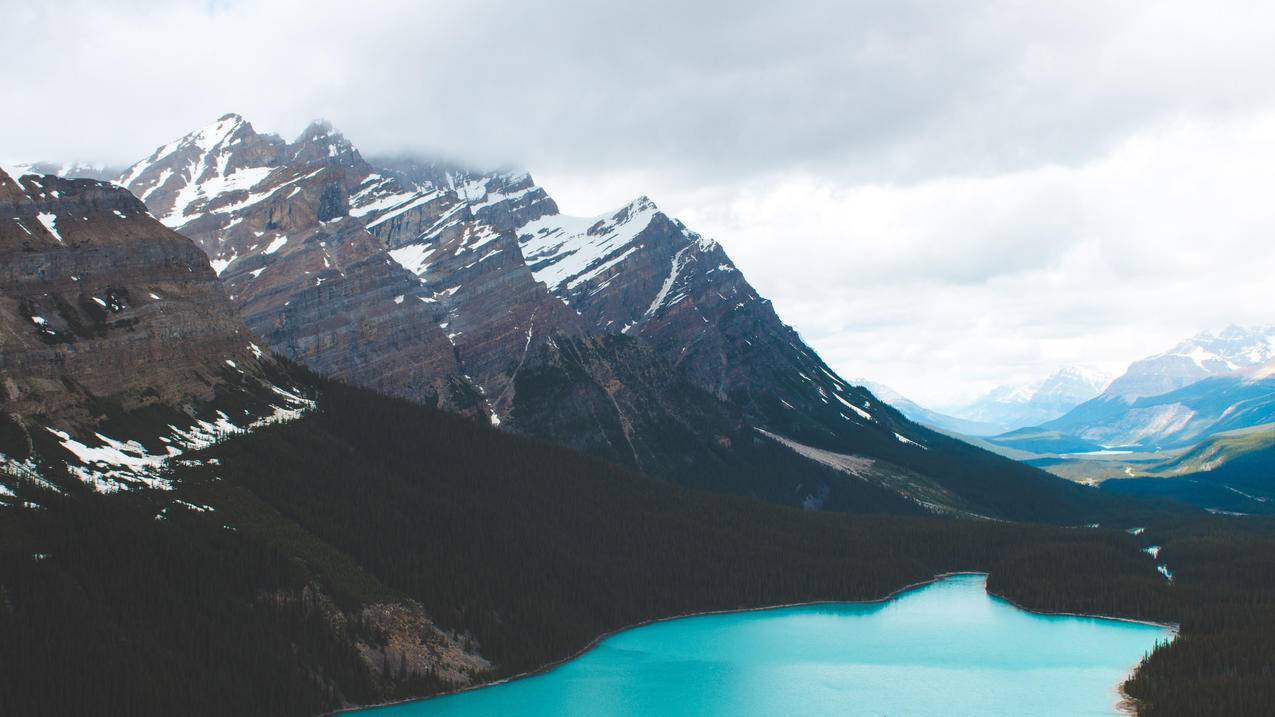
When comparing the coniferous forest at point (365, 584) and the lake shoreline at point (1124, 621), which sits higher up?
the coniferous forest at point (365, 584)

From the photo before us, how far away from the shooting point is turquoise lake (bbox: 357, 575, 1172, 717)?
125m

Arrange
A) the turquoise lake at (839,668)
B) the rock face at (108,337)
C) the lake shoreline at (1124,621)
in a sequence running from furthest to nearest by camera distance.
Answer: the rock face at (108,337) → the turquoise lake at (839,668) → the lake shoreline at (1124,621)

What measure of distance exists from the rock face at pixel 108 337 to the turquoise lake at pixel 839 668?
51262mm

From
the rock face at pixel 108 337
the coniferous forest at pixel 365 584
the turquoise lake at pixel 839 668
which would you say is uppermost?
the rock face at pixel 108 337

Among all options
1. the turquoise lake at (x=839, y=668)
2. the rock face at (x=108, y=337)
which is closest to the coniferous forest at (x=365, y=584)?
the turquoise lake at (x=839, y=668)

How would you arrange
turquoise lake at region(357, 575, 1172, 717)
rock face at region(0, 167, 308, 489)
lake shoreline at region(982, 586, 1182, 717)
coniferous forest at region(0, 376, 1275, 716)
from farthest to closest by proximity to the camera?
rock face at region(0, 167, 308, 489), turquoise lake at region(357, 575, 1172, 717), lake shoreline at region(982, 586, 1182, 717), coniferous forest at region(0, 376, 1275, 716)

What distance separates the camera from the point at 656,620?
569 ft

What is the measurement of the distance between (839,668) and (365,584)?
56.1 meters

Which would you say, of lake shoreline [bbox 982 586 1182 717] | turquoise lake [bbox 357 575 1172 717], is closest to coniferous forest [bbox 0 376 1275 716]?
lake shoreline [bbox 982 586 1182 717]

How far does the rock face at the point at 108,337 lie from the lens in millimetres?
135250

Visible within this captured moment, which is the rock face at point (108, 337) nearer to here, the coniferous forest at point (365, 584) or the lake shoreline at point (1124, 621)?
the coniferous forest at point (365, 584)

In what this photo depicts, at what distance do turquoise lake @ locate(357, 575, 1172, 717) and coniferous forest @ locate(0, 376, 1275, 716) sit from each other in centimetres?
487

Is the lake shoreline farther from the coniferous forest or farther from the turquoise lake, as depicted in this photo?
the coniferous forest

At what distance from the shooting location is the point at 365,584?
424 ft
